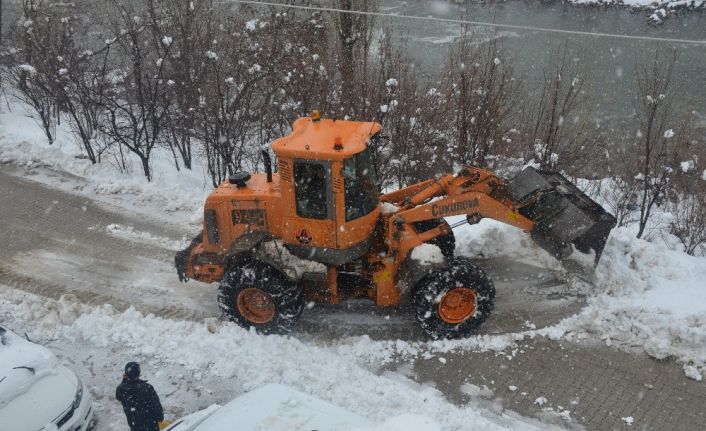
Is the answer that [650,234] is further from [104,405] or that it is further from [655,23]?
[655,23]

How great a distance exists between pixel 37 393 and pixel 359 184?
3767 mm

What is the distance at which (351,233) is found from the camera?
22.2 ft

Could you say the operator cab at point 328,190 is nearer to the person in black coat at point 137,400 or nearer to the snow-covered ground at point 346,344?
the snow-covered ground at point 346,344

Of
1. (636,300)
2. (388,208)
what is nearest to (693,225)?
(636,300)

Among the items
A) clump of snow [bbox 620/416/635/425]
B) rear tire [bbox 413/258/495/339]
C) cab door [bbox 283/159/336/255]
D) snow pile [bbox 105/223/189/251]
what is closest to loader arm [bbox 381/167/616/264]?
rear tire [bbox 413/258/495/339]

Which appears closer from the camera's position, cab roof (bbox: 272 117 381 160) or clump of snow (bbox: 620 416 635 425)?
clump of snow (bbox: 620 416 635 425)

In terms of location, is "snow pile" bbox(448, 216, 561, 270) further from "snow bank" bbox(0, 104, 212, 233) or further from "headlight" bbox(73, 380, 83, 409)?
"headlight" bbox(73, 380, 83, 409)

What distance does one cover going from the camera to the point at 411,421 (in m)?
3.95

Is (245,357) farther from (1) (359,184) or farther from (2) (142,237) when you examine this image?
(2) (142,237)

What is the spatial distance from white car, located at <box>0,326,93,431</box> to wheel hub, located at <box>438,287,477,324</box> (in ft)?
12.8

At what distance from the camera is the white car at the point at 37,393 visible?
5336mm

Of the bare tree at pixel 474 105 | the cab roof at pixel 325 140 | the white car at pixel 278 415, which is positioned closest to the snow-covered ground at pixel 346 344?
the white car at pixel 278 415

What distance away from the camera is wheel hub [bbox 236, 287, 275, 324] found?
7062 mm

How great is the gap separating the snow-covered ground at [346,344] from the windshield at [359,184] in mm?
1510
